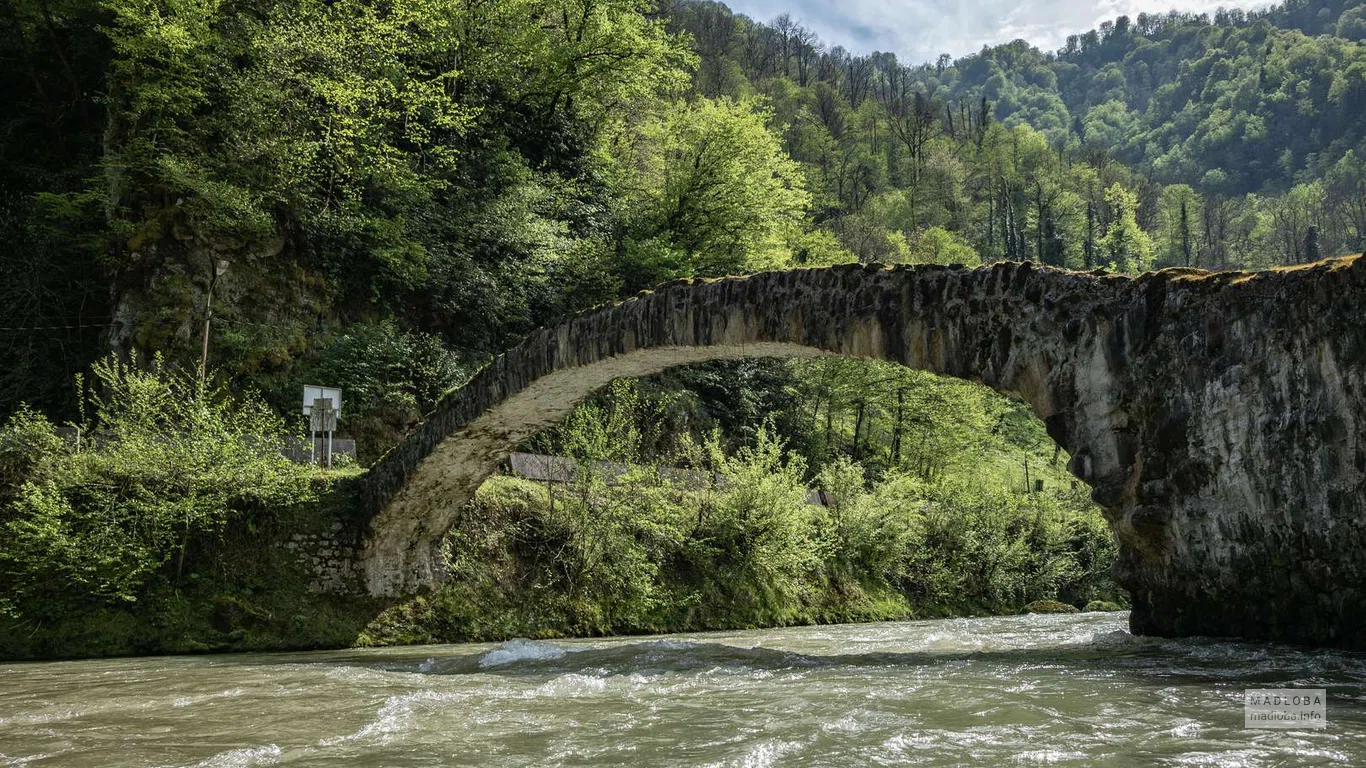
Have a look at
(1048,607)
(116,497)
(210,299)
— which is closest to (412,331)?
(210,299)

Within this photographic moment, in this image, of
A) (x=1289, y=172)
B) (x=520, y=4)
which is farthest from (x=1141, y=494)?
(x=1289, y=172)

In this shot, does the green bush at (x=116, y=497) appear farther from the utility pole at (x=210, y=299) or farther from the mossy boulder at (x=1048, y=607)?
the mossy boulder at (x=1048, y=607)

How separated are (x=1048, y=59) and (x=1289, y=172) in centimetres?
8095

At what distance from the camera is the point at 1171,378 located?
716 centimetres

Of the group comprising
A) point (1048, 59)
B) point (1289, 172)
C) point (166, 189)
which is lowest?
point (166, 189)

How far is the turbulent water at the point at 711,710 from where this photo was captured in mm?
4199

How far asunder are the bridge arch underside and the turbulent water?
0.55 m

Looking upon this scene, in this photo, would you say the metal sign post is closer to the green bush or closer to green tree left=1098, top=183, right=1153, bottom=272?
the green bush

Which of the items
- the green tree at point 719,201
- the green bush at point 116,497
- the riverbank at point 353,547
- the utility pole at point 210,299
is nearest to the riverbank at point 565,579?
the riverbank at point 353,547

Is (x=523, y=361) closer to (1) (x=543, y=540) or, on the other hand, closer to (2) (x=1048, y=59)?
(1) (x=543, y=540)

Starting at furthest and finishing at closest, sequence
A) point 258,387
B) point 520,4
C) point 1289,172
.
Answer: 1. point 1289,172
2. point 520,4
3. point 258,387

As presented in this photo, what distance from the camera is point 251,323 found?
18266 millimetres

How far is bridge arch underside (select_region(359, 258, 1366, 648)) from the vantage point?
20.4 ft

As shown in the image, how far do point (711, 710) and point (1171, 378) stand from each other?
175 inches
